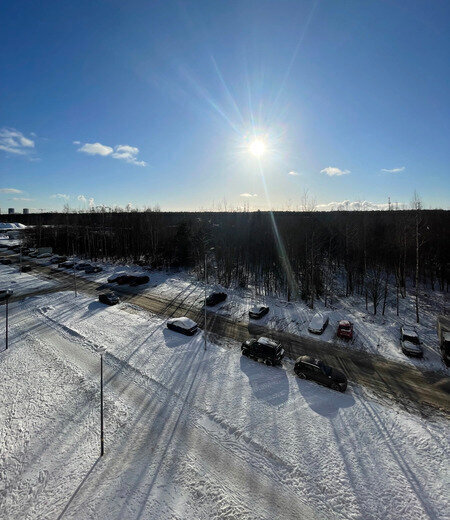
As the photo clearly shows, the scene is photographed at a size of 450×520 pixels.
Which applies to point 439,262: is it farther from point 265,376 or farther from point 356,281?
point 265,376

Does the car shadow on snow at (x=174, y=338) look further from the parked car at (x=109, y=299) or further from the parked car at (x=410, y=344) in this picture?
the parked car at (x=410, y=344)

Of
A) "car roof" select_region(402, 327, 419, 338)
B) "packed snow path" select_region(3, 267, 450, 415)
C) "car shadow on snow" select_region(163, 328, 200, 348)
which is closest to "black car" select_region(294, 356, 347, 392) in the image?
"packed snow path" select_region(3, 267, 450, 415)

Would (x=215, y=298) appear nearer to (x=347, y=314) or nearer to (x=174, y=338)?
(x=174, y=338)

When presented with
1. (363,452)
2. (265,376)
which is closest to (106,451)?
(265,376)

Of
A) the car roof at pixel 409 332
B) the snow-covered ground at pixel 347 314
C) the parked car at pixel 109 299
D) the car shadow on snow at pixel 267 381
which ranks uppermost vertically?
the car roof at pixel 409 332

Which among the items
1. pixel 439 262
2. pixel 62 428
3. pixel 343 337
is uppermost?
pixel 439 262

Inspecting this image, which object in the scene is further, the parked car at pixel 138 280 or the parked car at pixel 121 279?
the parked car at pixel 121 279

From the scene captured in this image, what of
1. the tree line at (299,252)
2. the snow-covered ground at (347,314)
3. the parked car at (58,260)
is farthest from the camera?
the parked car at (58,260)

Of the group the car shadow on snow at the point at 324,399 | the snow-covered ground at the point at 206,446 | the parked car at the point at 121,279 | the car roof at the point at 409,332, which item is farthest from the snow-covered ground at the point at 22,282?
the car roof at the point at 409,332
